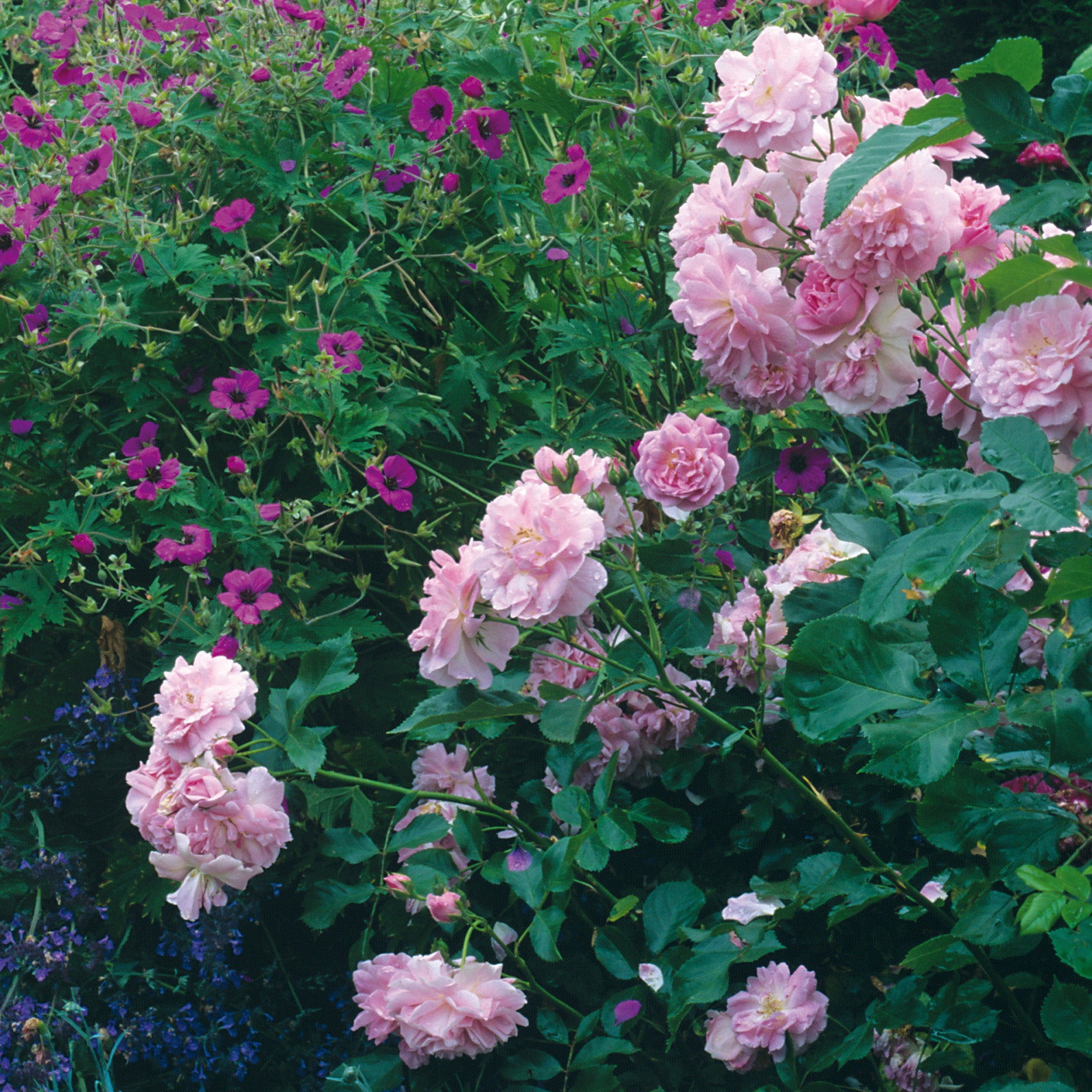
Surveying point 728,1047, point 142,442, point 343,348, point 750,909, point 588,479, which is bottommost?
point 728,1047

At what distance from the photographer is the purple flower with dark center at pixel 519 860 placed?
1.38 meters

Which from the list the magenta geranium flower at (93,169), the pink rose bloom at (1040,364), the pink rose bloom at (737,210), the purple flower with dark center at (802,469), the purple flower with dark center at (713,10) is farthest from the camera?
the magenta geranium flower at (93,169)

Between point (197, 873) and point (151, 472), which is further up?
point (151, 472)

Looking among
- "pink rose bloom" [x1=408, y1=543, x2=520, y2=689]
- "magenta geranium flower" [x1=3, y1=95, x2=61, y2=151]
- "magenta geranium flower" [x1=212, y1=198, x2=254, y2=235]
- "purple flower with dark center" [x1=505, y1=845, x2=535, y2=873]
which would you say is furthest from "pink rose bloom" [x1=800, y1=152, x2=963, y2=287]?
"magenta geranium flower" [x1=3, y1=95, x2=61, y2=151]

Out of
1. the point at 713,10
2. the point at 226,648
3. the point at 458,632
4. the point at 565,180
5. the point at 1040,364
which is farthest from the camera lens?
the point at 713,10

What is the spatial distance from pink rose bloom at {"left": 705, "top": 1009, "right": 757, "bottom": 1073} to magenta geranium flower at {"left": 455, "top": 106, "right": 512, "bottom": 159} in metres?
1.45

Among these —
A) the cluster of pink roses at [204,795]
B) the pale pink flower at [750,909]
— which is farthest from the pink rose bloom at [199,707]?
the pale pink flower at [750,909]

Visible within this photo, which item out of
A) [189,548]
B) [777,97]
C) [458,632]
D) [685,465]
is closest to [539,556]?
[458,632]

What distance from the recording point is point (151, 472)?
1843mm

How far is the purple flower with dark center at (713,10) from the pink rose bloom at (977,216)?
0.83 meters

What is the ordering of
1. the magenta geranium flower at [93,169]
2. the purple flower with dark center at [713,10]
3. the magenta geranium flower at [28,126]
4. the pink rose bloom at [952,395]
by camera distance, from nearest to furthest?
the pink rose bloom at [952,395], the purple flower with dark center at [713,10], the magenta geranium flower at [93,169], the magenta geranium flower at [28,126]

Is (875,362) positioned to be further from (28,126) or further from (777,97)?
(28,126)

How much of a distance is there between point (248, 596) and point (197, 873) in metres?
0.50

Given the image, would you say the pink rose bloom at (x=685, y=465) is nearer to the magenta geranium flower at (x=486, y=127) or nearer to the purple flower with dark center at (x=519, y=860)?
the purple flower with dark center at (x=519, y=860)
